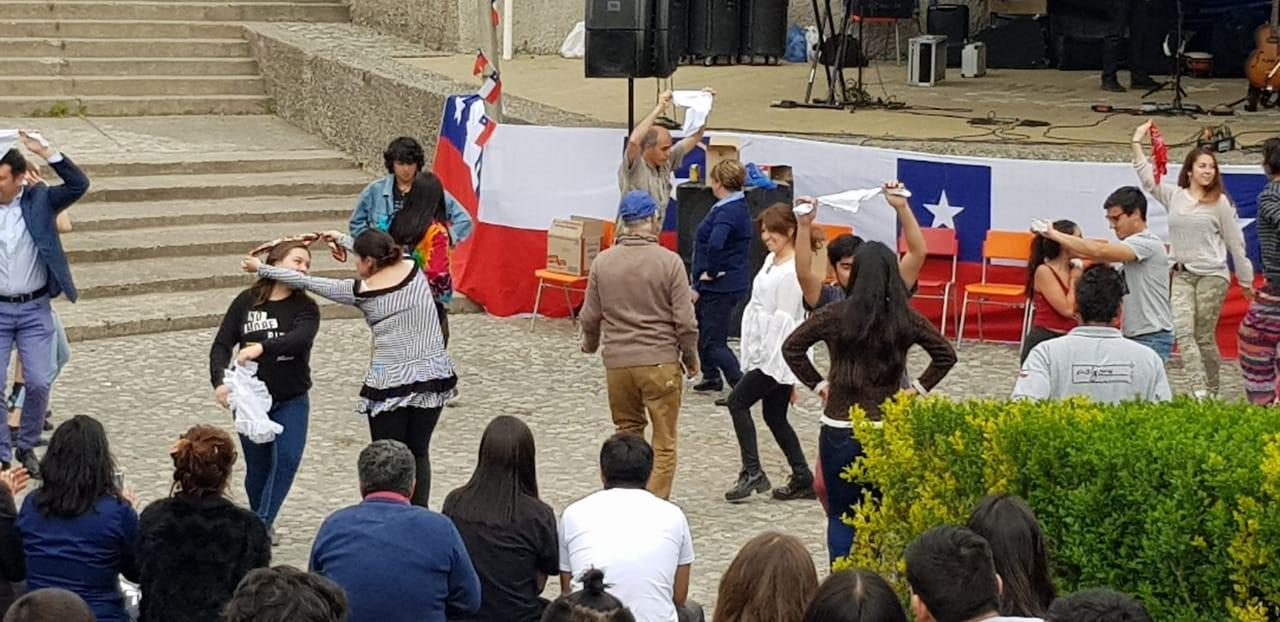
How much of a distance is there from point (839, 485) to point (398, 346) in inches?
83.2

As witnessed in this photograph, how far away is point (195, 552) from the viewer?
6.14m

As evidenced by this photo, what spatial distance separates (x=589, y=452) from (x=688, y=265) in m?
2.69

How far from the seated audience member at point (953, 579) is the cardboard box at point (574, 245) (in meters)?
8.07

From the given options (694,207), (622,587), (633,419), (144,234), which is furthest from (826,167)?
(622,587)

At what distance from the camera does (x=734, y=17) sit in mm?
19125

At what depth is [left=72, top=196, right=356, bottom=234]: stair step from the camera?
48.8 ft

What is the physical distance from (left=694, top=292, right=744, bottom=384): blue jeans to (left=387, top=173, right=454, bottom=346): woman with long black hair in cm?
168

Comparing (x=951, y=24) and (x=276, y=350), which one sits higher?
(x=951, y=24)

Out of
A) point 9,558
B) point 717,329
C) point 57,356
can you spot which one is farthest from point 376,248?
point 717,329

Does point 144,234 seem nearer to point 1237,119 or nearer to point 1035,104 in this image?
point 1035,104

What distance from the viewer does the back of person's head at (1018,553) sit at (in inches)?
212

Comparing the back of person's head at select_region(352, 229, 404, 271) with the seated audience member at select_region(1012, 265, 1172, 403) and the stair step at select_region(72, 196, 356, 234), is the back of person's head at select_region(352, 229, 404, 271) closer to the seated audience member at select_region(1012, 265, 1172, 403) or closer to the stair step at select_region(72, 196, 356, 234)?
the seated audience member at select_region(1012, 265, 1172, 403)

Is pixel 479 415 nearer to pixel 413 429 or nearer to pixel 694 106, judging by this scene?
pixel 413 429

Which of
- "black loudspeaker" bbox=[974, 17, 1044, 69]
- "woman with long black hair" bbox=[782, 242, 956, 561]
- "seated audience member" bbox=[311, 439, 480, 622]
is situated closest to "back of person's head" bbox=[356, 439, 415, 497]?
"seated audience member" bbox=[311, 439, 480, 622]
